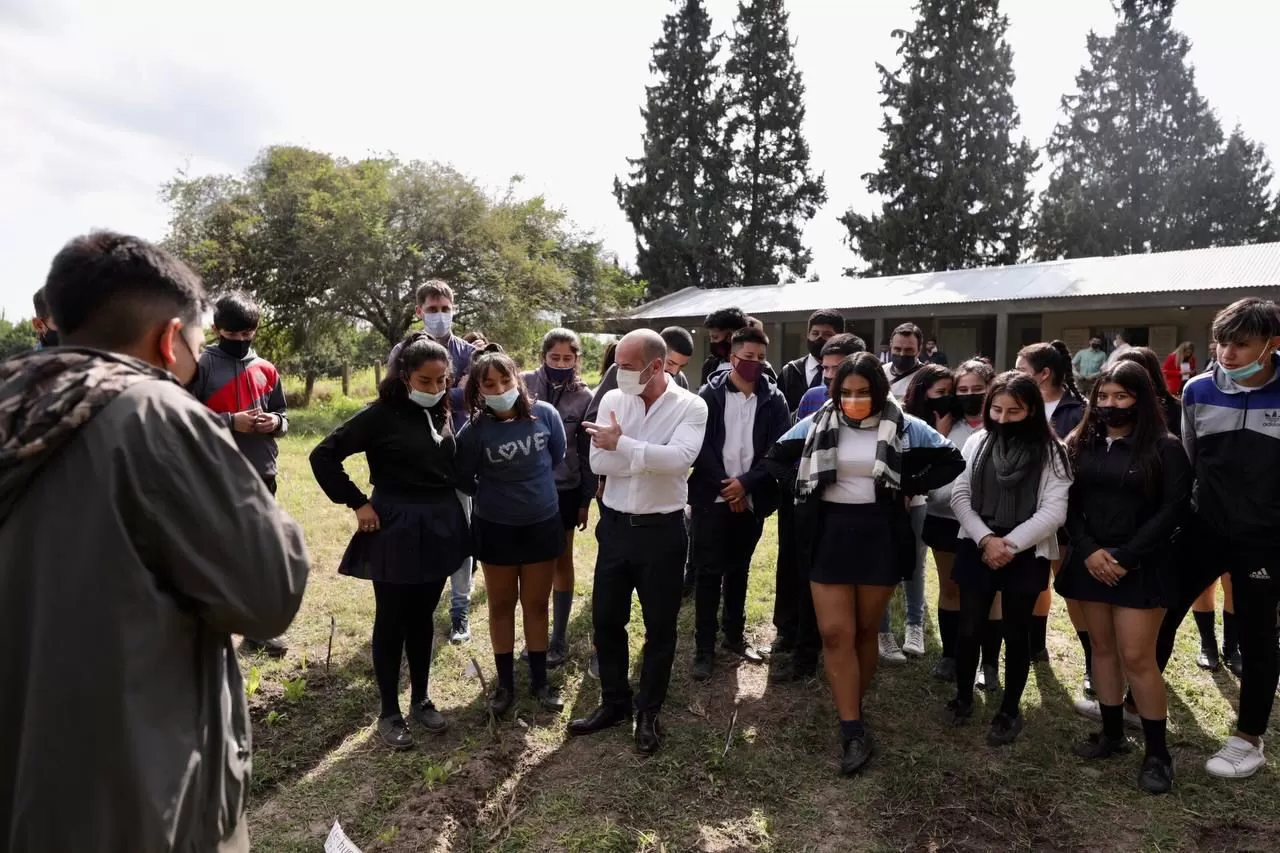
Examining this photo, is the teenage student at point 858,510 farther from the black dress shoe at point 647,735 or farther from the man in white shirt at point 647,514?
the black dress shoe at point 647,735

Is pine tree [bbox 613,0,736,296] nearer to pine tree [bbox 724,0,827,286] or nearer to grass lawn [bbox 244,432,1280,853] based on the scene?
pine tree [bbox 724,0,827,286]

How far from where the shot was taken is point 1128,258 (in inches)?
669

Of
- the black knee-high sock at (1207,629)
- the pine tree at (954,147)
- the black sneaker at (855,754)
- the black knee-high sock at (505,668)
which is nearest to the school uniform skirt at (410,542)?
the black knee-high sock at (505,668)

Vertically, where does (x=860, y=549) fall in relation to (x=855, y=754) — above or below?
above

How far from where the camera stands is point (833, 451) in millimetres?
3598

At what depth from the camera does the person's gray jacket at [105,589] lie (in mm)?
1387

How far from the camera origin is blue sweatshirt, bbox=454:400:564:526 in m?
3.80

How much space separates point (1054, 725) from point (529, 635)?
9.11 ft

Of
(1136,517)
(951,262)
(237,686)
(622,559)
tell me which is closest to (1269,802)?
(1136,517)

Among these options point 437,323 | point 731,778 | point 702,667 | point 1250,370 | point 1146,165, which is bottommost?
point 731,778

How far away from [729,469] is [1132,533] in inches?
79.7

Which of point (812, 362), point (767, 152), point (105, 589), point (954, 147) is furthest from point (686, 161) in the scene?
point (105, 589)

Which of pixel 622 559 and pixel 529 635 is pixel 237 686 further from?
pixel 529 635

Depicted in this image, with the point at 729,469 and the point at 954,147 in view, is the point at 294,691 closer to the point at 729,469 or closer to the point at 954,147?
the point at 729,469
